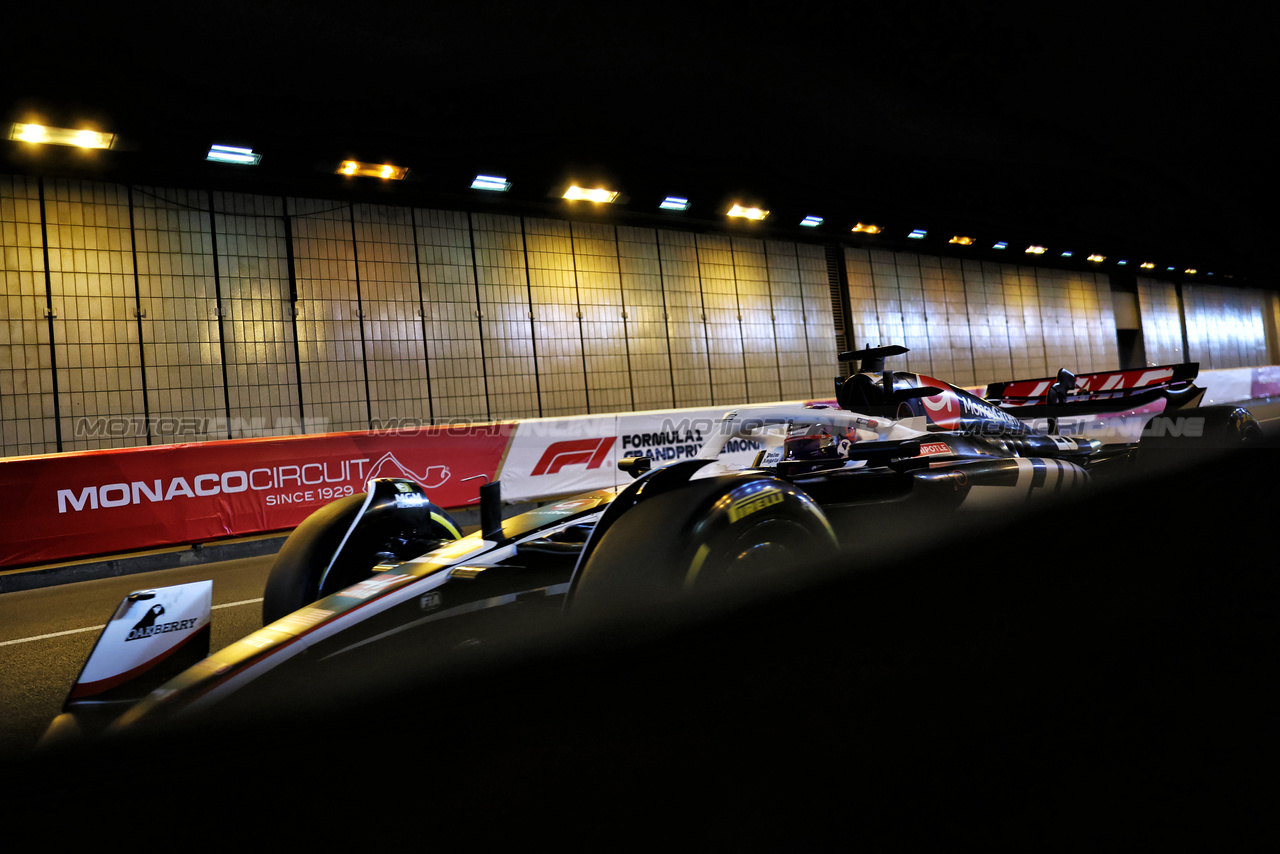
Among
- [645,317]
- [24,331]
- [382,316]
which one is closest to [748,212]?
[645,317]

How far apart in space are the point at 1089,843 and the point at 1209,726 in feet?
0.93

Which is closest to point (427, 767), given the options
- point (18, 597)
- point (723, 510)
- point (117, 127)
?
point (723, 510)

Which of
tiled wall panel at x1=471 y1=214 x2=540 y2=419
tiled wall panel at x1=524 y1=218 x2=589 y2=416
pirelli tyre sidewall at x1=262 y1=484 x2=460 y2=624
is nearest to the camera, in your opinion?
pirelli tyre sidewall at x1=262 y1=484 x2=460 y2=624

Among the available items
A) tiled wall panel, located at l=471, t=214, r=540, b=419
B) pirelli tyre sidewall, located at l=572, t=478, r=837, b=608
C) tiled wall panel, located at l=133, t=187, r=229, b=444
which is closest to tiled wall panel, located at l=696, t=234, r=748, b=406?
tiled wall panel, located at l=471, t=214, r=540, b=419

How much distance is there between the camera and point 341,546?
2361mm

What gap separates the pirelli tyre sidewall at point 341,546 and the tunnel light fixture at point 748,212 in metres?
10.2

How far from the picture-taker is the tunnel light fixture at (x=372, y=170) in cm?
880

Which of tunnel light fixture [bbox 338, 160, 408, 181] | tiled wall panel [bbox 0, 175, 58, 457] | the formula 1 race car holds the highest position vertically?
tunnel light fixture [bbox 338, 160, 408, 181]

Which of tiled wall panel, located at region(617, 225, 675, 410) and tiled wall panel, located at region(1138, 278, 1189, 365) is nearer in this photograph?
tiled wall panel, located at region(617, 225, 675, 410)

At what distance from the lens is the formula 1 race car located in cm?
144

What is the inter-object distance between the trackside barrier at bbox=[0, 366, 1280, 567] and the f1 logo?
1 centimetres

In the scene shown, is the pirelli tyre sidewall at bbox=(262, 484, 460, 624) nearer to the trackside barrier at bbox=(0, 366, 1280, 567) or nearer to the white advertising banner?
the trackside barrier at bbox=(0, 366, 1280, 567)

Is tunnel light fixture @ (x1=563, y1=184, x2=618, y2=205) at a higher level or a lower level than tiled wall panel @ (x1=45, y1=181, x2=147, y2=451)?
higher

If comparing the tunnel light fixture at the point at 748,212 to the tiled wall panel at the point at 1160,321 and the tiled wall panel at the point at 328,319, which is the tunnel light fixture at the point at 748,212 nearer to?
the tiled wall panel at the point at 328,319
